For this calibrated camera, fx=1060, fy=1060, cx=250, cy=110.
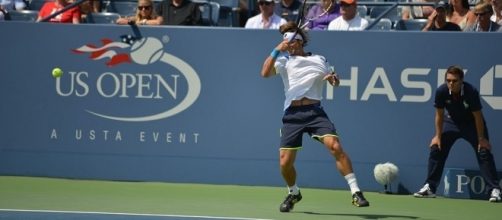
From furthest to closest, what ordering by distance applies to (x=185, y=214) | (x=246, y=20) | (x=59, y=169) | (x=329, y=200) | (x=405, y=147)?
1. (x=246, y=20)
2. (x=59, y=169)
3. (x=405, y=147)
4. (x=329, y=200)
5. (x=185, y=214)

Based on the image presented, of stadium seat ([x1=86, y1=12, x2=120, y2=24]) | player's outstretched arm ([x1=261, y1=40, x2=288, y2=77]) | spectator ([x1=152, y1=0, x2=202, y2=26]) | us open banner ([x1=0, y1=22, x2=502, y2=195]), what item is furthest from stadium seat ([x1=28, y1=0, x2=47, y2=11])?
player's outstretched arm ([x1=261, y1=40, x2=288, y2=77])

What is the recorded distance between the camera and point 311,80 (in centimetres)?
1080

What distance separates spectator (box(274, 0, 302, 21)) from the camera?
14766mm

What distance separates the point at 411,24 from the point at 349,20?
859 mm

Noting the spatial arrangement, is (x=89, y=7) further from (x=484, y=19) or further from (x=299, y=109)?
(x=484, y=19)

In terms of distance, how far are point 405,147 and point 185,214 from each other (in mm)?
3717

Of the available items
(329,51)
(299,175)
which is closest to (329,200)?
(299,175)

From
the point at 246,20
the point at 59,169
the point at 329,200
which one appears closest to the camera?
the point at 329,200

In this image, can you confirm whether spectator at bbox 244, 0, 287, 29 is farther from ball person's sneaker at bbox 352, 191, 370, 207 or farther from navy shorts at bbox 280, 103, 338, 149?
ball person's sneaker at bbox 352, 191, 370, 207

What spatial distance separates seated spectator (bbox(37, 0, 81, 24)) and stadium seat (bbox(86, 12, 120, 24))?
0.19 m

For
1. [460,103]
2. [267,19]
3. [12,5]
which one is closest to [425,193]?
[460,103]

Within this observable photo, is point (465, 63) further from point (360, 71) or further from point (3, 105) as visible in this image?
point (3, 105)

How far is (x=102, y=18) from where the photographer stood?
584 inches

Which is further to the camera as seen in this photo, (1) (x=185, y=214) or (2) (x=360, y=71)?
(2) (x=360, y=71)
